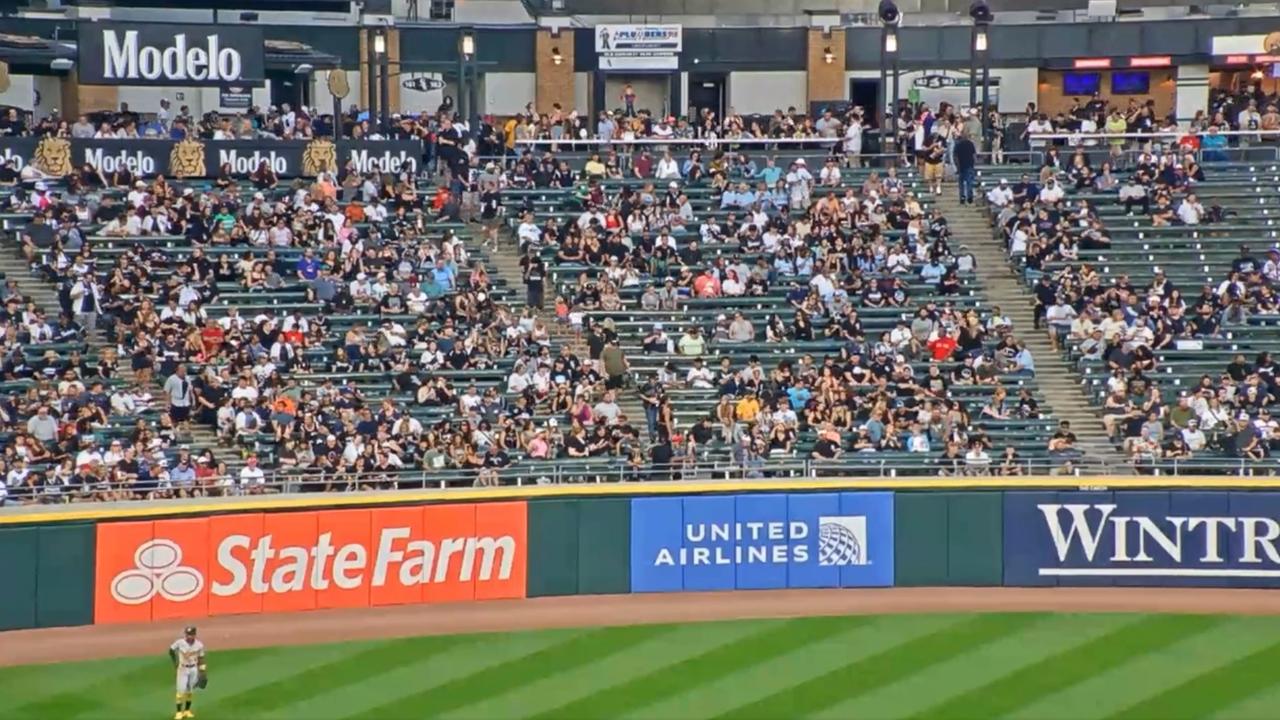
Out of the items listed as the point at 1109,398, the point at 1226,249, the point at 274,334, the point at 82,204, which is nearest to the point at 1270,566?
the point at 1109,398

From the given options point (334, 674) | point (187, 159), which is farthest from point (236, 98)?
point (334, 674)

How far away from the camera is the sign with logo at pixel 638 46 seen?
49562mm

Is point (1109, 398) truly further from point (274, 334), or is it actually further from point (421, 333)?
point (274, 334)

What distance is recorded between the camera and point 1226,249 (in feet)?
136

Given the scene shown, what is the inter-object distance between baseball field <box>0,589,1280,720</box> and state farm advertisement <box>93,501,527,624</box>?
15.2 inches

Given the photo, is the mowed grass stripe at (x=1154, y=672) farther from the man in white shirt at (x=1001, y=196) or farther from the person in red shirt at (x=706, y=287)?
the man in white shirt at (x=1001, y=196)

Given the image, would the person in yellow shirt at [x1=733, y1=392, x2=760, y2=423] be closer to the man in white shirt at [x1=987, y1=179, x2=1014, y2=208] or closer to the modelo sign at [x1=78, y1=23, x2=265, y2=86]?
the man in white shirt at [x1=987, y1=179, x2=1014, y2=208]

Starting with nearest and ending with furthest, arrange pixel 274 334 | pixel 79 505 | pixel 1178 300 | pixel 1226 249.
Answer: pixel 79 505 < pixel 274 334 < pixel 1178 300 < pixel 1226 249

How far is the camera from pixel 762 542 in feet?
110

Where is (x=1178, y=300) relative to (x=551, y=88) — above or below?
below

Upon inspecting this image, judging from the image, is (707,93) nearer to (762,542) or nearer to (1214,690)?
(762,542)

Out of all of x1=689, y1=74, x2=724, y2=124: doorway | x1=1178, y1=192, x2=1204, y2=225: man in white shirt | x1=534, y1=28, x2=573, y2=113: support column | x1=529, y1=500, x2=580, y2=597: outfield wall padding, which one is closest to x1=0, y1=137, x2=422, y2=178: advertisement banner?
x1=534, y1=28, x2=573, y2=113: support column

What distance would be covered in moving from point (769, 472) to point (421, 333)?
6.42 m

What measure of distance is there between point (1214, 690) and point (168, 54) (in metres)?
21.5
